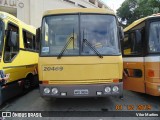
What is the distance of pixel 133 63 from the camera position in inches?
330

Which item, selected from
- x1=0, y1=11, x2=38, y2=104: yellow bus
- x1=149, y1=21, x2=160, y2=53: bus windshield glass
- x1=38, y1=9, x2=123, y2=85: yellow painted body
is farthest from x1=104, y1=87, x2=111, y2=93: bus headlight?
x1=0, y1=11, x2=38, y2=104: yellow bus

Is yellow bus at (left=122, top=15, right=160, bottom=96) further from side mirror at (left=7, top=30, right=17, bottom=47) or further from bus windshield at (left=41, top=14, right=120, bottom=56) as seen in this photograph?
side mirror at (left=7, top=30, right=17, bottom=47)

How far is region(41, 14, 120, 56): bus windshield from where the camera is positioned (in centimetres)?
689

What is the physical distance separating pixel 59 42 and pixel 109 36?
56.2 inches

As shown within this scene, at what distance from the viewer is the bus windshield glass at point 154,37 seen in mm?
7270

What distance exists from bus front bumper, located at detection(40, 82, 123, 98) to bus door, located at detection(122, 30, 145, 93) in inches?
60.5

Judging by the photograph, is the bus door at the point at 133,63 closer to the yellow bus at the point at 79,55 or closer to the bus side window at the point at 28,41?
the yellow bus at the point at 79,55

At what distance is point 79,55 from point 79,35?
0.60m

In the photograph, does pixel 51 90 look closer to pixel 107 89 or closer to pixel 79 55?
pixel 79 55

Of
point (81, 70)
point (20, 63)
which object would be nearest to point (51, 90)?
point (81, 70)

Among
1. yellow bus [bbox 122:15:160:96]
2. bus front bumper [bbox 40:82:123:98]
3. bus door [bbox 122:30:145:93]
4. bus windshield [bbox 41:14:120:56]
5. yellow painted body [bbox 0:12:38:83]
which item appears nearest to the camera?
bus front bumper [bbox 40:82:123:98]

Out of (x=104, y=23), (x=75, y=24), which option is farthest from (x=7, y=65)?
(x=104, y=23)

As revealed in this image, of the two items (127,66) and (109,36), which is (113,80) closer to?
(109,36)

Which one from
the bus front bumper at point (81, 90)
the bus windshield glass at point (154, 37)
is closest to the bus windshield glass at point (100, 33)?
the bus front bumper at point (81, 90)
